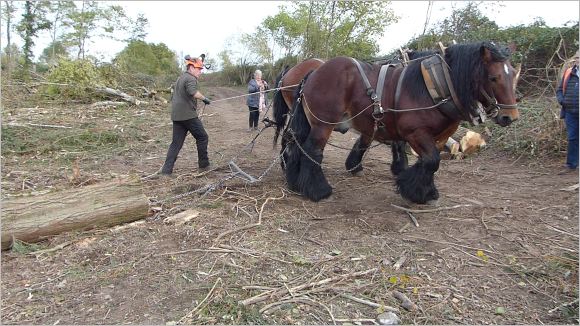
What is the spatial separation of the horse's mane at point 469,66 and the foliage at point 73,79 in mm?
13250

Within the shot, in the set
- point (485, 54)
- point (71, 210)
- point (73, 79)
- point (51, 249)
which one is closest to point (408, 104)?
point (485, 54)

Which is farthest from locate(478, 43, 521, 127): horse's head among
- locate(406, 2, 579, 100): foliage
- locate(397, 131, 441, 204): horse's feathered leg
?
locate(406, 2, 579, 100): foliage

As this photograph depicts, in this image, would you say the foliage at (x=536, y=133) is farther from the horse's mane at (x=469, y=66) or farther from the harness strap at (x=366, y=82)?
the harness strap at (x=366, y=82)

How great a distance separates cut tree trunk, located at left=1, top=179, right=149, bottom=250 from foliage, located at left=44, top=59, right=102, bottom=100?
37.3ft

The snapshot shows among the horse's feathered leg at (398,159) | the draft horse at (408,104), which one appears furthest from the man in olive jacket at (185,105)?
the horse's feathered leg at (398,159)

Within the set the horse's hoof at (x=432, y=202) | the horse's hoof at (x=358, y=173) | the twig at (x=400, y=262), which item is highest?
the horse's hoof at (x=358, y=173)

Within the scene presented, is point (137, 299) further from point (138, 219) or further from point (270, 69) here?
point (270, 69)

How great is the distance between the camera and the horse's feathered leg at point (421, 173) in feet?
12.9

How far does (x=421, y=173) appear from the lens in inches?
159

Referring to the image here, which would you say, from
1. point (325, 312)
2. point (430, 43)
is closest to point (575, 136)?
point (325, 312)

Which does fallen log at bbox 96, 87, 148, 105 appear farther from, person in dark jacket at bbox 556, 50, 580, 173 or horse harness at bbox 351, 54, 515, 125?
person in dark jacket at bbox 556, 50, 580, 173

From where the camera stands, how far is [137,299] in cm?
262

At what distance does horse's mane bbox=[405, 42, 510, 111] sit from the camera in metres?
3.54

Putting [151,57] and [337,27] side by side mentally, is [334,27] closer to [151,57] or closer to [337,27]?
[337,27]
